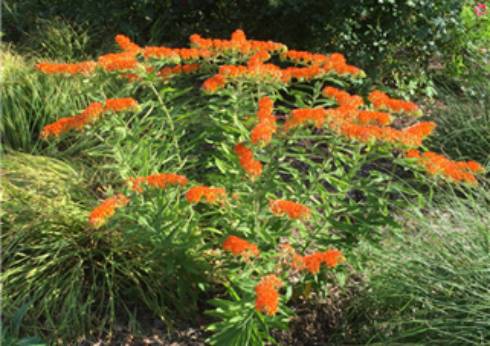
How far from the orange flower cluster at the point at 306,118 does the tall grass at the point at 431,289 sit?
0.66 meters

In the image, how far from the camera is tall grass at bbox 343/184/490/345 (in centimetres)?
260

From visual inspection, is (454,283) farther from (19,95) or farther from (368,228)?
(19,95)

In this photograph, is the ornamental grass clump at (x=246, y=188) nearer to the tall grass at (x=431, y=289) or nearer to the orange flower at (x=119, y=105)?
the orange flower at (x=119, y=105)

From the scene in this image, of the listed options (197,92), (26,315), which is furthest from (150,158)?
(197,92)

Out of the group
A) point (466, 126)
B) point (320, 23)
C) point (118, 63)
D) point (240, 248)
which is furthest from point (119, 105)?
point (466, 126)

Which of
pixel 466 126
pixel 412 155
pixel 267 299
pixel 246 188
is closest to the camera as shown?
pixel 267 299

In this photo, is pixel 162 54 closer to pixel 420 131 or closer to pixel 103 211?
pixel 103 211

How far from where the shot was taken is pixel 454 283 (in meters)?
2.64

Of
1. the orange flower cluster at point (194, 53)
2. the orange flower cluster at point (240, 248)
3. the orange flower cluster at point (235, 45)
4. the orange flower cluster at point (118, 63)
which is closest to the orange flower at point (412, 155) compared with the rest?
the orange flower cluster at point (240, 248)

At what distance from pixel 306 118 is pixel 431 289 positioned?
0.98m

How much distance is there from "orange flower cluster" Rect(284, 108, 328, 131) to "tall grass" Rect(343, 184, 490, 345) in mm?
657

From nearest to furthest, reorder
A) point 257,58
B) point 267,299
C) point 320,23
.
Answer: point 267,299
point 257,58
point 320,23

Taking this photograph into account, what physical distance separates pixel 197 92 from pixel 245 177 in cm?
274

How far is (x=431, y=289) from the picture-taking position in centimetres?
282
